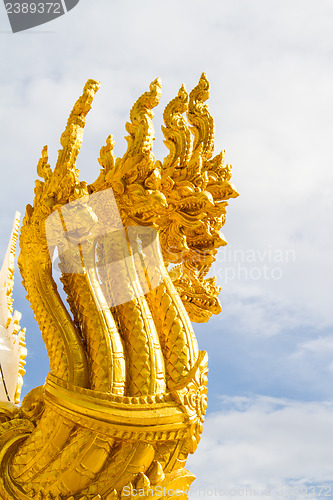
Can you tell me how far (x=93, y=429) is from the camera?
238cm

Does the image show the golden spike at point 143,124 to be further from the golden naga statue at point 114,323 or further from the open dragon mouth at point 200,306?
the open dragon mouth at point 200,306

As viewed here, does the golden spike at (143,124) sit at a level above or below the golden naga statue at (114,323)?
above

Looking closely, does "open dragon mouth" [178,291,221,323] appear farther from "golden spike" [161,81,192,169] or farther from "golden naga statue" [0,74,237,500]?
"golden spike" [161,81,192,169]

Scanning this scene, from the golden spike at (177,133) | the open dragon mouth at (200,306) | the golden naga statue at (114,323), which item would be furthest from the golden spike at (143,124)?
the open dragon mouth at (200,306)

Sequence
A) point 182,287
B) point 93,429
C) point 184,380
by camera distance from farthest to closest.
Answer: point 182,287, point 184,380, point 93,429

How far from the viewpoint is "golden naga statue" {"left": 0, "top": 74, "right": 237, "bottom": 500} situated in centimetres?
238

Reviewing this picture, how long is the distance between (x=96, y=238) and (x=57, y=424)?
2.92 feet

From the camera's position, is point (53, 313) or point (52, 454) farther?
point (53, 313)

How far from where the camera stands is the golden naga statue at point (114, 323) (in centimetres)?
238

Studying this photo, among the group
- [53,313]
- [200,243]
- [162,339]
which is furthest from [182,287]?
[53,313]

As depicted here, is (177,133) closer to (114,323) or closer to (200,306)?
(200,306)

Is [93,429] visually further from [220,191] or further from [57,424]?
[220,191]

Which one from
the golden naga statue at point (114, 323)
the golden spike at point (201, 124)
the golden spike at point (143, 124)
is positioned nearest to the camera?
the golden naga statue at point (114, 323)

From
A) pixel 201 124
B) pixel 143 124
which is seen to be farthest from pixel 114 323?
pixel 201 124
